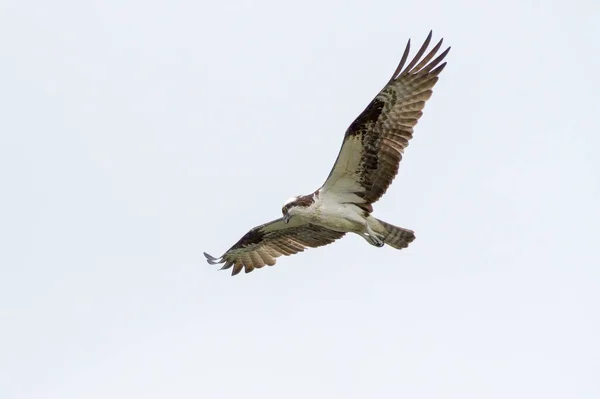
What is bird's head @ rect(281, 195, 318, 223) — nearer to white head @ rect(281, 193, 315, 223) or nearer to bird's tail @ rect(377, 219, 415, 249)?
white head @ rect(281, 193, 315, 223)

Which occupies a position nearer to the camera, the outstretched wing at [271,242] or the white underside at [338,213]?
the white underside at [338,213]

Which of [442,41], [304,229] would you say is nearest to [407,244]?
[304,229]

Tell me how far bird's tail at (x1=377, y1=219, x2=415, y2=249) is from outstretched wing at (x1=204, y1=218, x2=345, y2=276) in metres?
1.03

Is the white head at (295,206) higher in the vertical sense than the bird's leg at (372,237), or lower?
higher

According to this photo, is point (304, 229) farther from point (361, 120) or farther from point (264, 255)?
point (361, 120)

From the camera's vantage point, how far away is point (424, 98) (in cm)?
1717

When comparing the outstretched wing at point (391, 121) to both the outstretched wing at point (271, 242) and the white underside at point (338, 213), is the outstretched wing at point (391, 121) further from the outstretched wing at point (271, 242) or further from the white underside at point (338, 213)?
the outstretched wing at point (271, 242)

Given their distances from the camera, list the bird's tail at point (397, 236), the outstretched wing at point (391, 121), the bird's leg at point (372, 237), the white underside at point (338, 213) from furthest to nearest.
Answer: the bird's tail at point (397, 236), the bird's leg at point (372, 237), the white underside at point (338, 213), the outstretched wing at point (391, 121)

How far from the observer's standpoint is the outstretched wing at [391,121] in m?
17.0

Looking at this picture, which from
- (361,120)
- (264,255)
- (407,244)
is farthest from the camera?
(264,255)

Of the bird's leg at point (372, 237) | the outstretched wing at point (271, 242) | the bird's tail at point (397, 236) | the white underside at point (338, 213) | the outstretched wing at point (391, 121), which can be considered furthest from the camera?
the outstretched wing at point (271, 242)

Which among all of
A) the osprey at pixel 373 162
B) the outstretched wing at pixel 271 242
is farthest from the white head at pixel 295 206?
the outstretched wing at pixel 271 242

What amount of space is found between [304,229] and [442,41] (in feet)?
12.8

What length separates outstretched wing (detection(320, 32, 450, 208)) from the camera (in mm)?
17016
